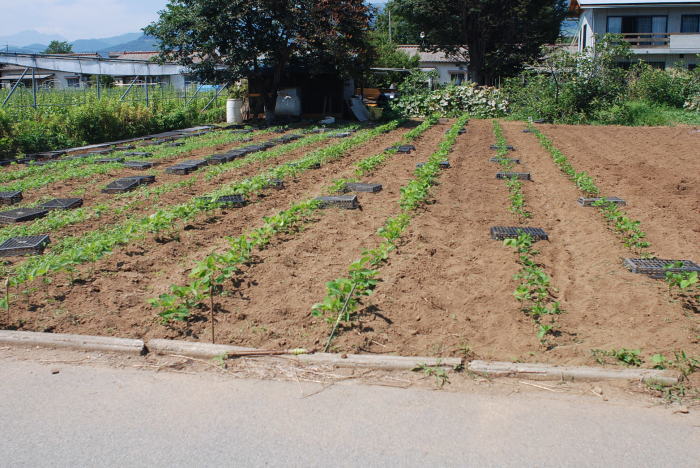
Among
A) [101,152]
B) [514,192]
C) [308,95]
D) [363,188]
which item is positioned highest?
[308,95]

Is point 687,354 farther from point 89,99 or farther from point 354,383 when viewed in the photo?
point 89,99

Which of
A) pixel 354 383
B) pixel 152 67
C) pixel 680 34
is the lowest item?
pixel 354 383

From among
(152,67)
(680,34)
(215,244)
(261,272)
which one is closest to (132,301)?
(261,272)

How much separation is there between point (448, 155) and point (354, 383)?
1072cm

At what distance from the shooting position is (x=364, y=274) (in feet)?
16.6

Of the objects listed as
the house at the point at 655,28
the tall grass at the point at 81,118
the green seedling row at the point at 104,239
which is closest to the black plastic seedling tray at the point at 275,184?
the green seedling row at the point at 104,239

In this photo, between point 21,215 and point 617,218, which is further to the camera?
point 21,215

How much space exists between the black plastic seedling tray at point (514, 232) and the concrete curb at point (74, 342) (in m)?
4.12

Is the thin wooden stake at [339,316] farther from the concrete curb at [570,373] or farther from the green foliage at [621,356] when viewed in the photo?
the green foliage at [621,356]

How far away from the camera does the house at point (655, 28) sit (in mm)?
35656

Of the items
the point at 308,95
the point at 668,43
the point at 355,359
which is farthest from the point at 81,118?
the point at 668,43

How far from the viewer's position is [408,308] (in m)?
4.99

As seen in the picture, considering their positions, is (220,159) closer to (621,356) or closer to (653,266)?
(653,266)

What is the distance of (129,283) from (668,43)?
127 feet
